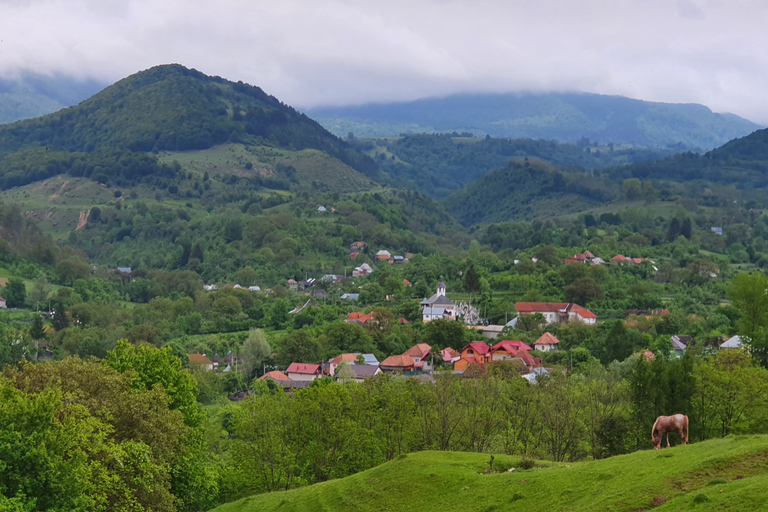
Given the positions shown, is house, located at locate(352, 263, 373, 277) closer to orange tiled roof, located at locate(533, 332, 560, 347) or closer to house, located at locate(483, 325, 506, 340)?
house, located at locate(483, 325, 506, 340)

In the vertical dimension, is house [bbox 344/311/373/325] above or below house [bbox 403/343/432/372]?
above

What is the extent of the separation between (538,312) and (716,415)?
59.9 meters

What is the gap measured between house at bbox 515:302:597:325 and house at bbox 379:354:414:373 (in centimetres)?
2184

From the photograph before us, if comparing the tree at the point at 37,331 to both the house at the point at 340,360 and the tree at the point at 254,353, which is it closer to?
the tree at the point at 254,353

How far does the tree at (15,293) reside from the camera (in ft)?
394

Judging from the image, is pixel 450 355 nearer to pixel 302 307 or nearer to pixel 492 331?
pixel 492 331

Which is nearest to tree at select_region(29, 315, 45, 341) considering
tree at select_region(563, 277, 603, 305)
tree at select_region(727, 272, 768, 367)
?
tree at select_region(563, 277, 603, 305)

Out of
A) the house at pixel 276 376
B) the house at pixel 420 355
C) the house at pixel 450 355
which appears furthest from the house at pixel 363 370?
the house at pixel 450 355

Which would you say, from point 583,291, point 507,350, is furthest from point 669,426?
point 583,291

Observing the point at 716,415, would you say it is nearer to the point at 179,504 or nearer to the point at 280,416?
the point at 280,416

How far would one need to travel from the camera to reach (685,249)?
142 metres

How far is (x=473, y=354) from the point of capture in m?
81.1

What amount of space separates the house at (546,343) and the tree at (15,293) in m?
76.4

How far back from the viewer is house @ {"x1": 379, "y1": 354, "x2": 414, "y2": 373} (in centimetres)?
7981
